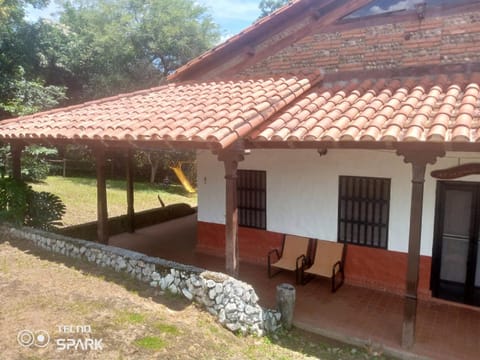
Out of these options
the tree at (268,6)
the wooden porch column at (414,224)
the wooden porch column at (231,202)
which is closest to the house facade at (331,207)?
the wooden porch column at (414,224)

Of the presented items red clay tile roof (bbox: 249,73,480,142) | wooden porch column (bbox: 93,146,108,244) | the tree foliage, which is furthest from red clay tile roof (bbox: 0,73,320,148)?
the tree foliage

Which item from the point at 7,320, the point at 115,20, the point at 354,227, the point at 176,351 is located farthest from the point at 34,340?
the point at 115,20

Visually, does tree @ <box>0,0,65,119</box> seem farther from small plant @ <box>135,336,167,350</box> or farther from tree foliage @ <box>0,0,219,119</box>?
small plant @ <box>135,336,167,350</box>

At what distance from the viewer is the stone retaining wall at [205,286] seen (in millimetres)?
5301

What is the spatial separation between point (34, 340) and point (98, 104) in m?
6.23

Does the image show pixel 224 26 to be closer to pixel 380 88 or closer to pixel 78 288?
pixel 380 88

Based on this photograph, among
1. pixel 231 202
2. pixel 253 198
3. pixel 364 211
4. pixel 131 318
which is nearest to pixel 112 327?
pixel 131 318

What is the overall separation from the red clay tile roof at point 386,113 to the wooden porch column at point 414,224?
0.95 ft

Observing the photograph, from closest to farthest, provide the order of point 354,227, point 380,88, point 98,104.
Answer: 1. point 380,88
2. point 354,227
3. point 98,104

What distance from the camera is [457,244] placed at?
6496 millimetres

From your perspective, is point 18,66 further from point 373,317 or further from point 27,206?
point 373,317

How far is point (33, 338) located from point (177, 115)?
406cm

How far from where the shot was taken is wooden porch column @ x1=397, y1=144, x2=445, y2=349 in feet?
15.3

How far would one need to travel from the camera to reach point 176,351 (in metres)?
4.28
